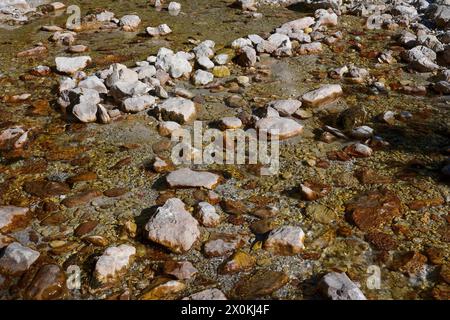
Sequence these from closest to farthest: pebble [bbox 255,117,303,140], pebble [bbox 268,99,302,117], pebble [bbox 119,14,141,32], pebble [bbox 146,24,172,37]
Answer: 1. pebble [bbox 255,117,303,140]
2. pebble [bbox 268,99,302,117]
3. pebble [bbox 146,24,172,37]
4. pebble [bbox 119,14,141,32]

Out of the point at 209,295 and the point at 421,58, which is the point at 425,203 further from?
the point at 421,58

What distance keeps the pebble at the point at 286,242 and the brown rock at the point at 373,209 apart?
0.65 m

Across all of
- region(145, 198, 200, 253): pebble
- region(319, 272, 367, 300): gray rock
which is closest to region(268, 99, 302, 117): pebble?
region(145, 198, 200, 253): pebble

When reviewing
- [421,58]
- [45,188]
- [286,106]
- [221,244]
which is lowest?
[45,188]

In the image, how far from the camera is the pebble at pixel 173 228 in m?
3.81

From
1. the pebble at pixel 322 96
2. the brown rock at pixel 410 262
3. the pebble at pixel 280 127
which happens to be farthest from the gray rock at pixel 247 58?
the brown rock at pixel 410 262

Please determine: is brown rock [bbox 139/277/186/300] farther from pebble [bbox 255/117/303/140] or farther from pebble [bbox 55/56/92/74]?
pebble [bbox 55/56/92/74]

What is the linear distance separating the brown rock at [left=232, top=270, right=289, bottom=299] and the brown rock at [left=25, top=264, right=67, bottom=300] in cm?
131

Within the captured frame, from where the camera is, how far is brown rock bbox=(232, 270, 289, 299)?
3.44 metres

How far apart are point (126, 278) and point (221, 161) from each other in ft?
6.33

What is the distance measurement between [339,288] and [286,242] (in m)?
0.64

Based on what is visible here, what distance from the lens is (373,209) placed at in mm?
4297

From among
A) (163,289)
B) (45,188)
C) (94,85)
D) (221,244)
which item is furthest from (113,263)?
(94,85)

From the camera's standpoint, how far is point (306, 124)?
19.1 ft
